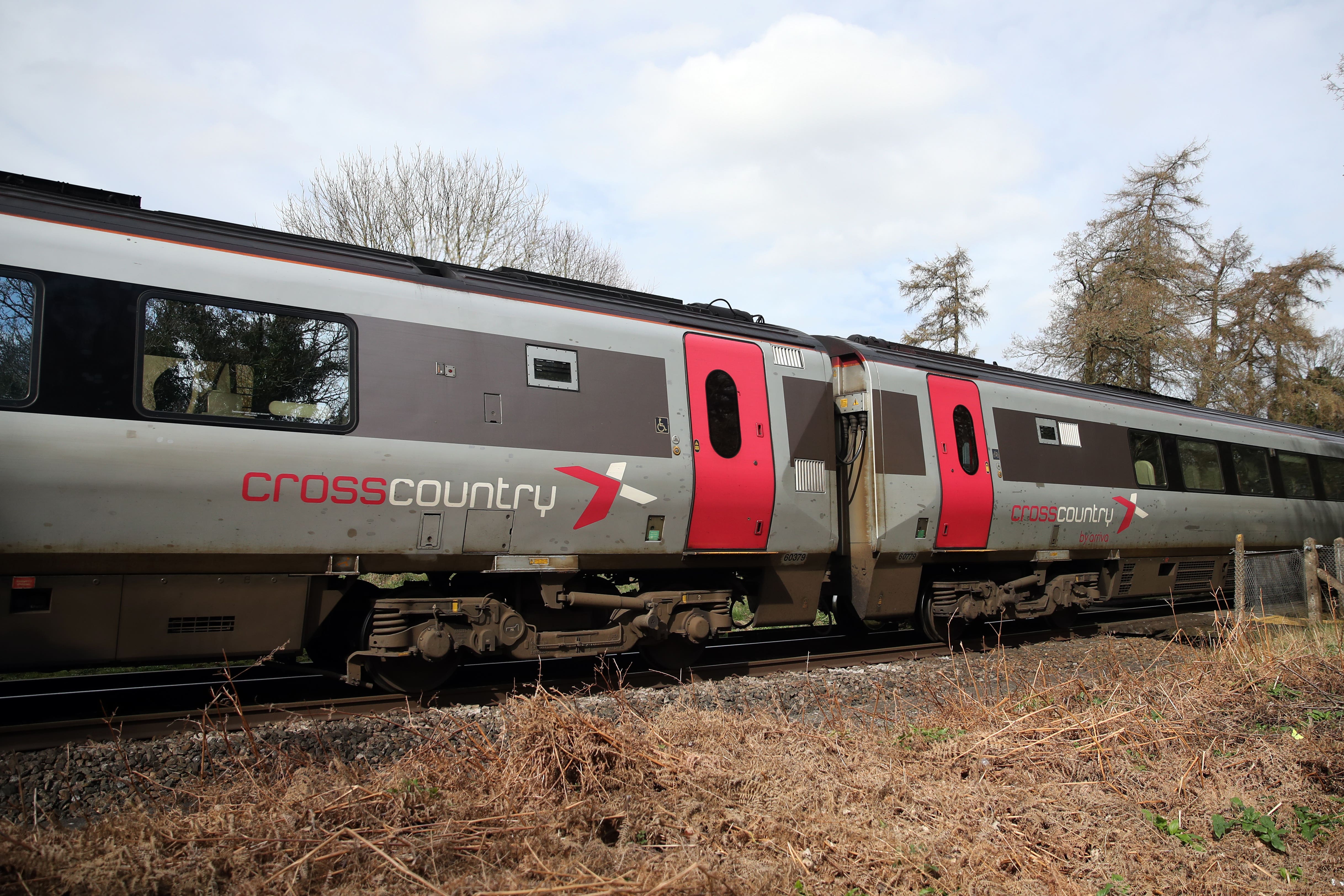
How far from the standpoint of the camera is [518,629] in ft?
20.5

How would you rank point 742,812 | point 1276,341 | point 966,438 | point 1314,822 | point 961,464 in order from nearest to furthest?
point 742,812 < point 1314,822 < point 961,464 < point 966,438 < point 1276,341

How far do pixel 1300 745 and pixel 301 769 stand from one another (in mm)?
5532

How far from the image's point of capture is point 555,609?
6520 mm

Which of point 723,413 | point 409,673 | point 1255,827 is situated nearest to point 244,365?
point 409,673

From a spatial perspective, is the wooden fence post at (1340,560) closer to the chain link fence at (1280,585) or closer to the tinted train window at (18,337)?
the chain link fence at (1280,585)

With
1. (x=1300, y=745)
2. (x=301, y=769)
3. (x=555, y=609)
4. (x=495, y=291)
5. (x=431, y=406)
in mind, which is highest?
(x=495, y=291)

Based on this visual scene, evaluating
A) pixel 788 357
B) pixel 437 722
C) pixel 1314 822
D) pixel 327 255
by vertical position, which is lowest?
pixel 1314 822

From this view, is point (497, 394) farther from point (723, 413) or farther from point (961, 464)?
point (961, 464)

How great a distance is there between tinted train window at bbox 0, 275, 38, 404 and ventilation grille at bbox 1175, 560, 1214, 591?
13262 millimetres

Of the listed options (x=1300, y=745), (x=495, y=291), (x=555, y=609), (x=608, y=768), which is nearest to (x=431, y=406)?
(x=495, y=291)

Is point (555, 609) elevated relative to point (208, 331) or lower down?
lower down

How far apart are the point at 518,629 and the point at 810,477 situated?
123 inches

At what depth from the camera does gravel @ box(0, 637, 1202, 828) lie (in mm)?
4102

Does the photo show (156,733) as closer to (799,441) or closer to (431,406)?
(431,406)
